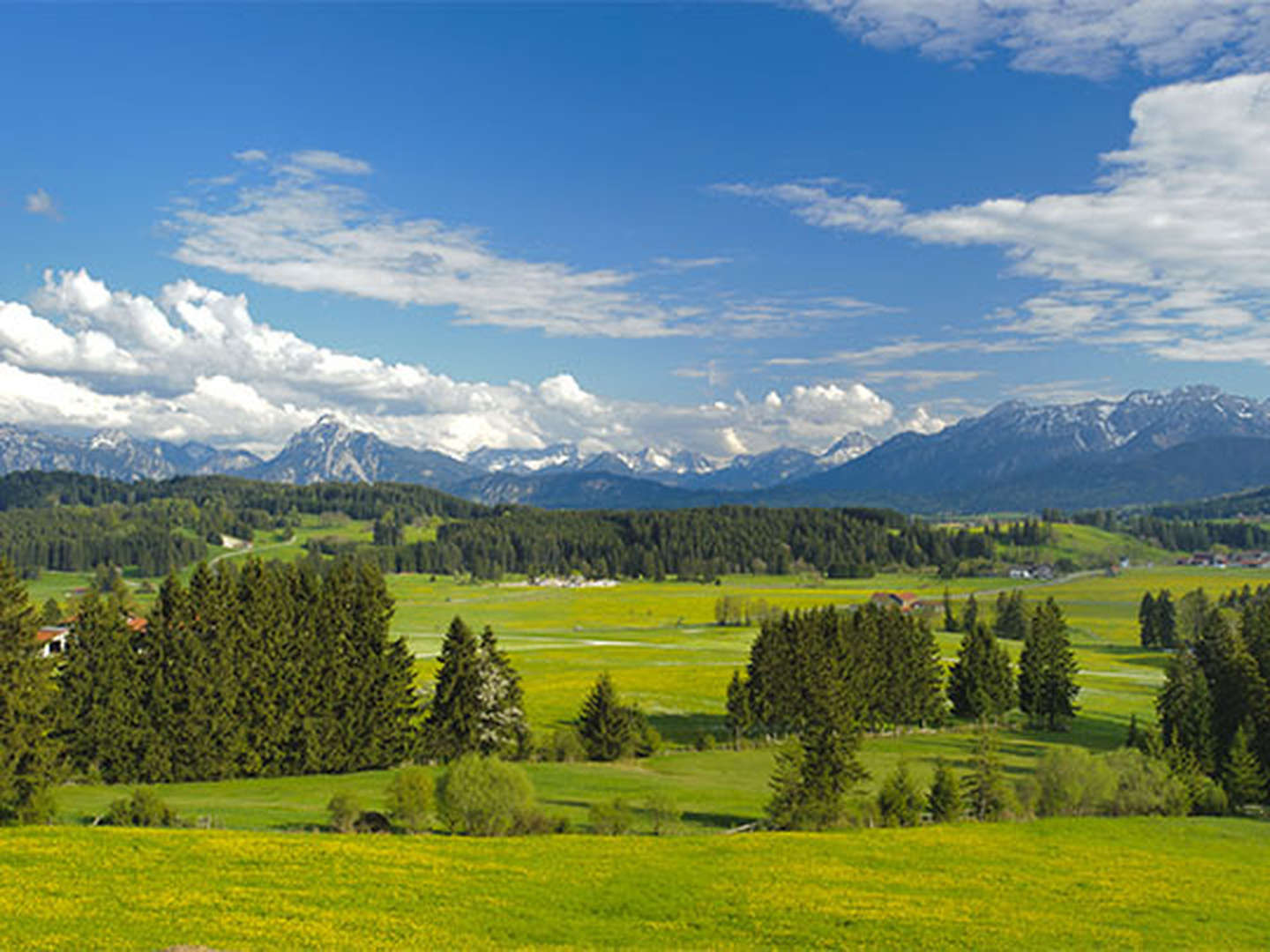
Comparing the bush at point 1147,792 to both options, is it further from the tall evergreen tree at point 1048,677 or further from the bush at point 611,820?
the tall evergreen tree at point 1048,677

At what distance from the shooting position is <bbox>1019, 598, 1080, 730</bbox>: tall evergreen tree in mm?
98312

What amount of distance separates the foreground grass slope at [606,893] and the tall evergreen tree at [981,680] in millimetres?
54340

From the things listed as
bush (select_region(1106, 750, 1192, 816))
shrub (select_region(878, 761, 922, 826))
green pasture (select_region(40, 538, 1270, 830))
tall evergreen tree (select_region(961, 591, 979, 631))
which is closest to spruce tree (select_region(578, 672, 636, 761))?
green pasture (select_region(40, 538, 1270, 830))

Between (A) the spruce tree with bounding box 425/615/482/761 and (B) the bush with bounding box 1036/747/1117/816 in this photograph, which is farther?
(A) the spruce tree with bounding box 425/615/482/761

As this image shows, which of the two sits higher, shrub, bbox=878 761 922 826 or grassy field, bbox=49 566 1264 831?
shrub, bbox=878 761 922 826

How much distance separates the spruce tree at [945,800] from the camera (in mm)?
57062

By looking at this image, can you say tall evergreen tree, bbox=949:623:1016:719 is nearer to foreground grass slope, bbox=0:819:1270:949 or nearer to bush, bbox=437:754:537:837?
foreground grass slope, bbox=0:819:1270:949

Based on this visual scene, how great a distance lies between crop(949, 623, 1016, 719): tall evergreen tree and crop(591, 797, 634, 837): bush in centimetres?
6335

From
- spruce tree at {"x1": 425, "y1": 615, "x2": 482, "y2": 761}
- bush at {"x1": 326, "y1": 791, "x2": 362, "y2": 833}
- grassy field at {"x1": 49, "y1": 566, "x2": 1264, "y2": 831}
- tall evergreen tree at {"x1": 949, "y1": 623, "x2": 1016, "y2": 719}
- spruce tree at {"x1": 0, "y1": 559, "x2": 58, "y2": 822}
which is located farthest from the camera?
tall evergreen tree at {"x1": 949, "y1": 623, "x2": 1016, "y2": 719}

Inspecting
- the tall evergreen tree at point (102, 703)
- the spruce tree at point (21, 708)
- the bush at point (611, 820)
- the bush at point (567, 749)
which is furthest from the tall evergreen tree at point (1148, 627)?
the spruce tree at point (21, 708)

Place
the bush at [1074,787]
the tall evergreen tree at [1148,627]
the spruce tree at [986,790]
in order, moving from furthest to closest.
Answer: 1. the tall evergreen tree at [1148,627]
2. the bush at [1074,787]
3. the spruce tree at [986,790]

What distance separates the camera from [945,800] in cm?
5722

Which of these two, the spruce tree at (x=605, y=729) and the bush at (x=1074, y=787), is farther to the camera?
the spruce tree at (x=605, y=729)

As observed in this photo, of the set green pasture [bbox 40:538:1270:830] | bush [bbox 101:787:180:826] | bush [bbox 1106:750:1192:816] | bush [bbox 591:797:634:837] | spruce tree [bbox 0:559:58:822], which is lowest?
green pasture [bbox 40:538:1270:830]
